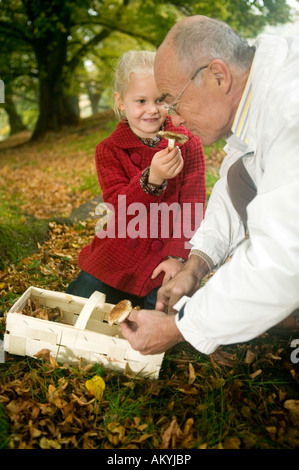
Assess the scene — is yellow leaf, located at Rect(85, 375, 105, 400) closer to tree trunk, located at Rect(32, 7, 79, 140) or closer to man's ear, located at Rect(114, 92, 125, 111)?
man's ear, located at Rect(114, 92, 125, 111)

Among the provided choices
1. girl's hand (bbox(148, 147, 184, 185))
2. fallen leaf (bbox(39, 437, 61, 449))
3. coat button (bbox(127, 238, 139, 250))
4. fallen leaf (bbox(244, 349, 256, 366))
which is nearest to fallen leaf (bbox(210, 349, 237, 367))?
fallen leaf (bbox(244, 349, 256, 366))

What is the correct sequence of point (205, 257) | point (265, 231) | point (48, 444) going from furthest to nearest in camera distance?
point (205, 257) < point (48, 444) < point (265, 231)

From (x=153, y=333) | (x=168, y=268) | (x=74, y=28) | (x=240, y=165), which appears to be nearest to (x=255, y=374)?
(x=153, y=333)

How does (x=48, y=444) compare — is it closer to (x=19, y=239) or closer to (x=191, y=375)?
(x=191, y=375)

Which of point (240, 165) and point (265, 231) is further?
point (240, 165)

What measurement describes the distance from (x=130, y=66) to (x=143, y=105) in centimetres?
28

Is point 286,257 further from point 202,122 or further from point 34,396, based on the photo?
point 34,396

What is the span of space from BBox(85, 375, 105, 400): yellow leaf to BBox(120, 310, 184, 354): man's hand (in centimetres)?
32

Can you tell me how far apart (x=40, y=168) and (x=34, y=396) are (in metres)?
9.58

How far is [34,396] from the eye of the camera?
2215mm

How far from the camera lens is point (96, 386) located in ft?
7.16

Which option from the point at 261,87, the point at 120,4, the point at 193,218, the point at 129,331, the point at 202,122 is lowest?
the point at 129,331

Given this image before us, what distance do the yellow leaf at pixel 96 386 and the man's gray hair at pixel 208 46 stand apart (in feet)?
5.90
